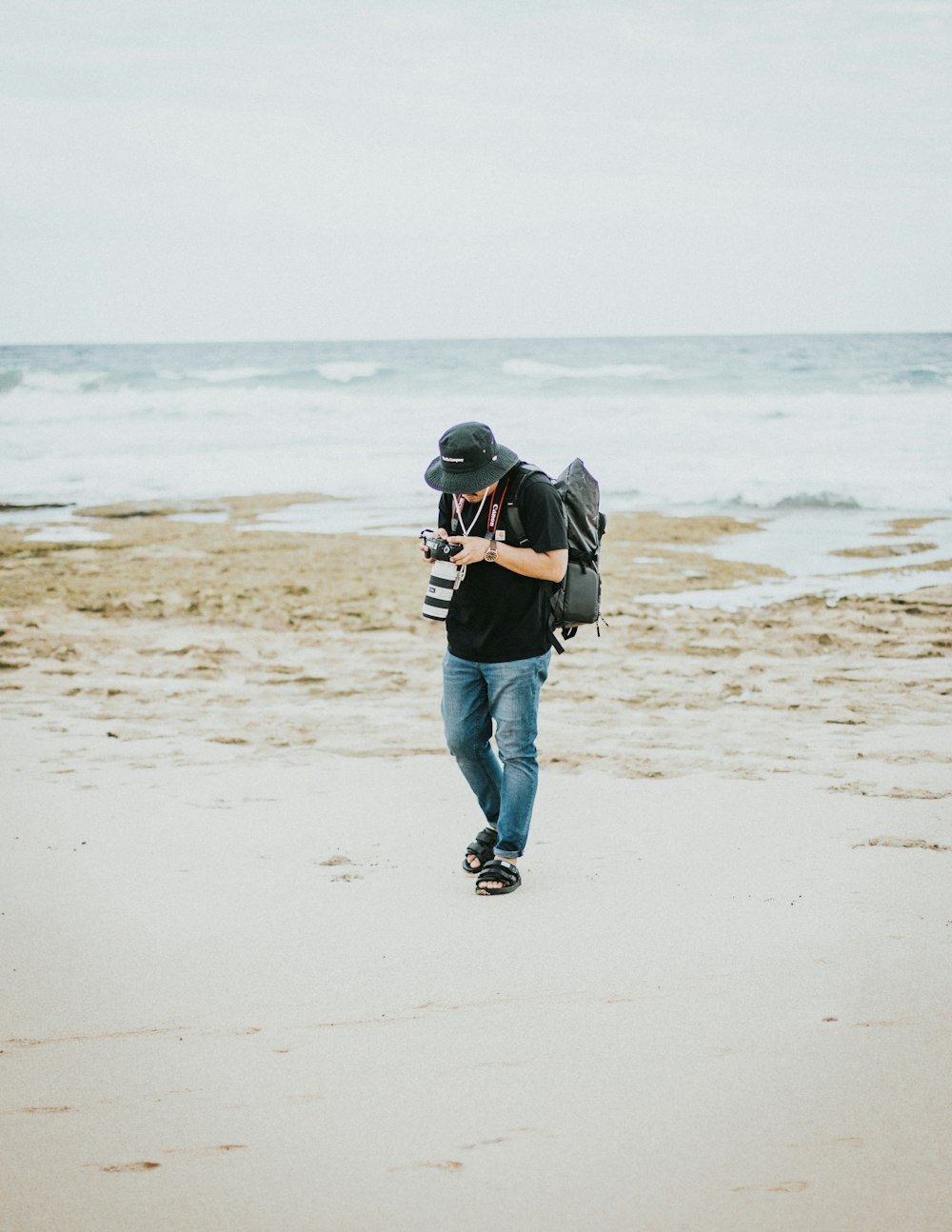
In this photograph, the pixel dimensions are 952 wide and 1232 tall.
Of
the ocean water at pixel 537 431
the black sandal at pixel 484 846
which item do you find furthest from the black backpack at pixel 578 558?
the ocean water at pixel 537 431

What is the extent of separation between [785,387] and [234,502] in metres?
22.7

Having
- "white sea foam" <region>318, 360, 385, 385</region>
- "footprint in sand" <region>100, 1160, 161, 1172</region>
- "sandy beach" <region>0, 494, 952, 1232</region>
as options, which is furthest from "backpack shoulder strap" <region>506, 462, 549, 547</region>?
"white sea foam" <region>318, 360, 385, 385</region>

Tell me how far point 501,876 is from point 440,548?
1184 millimetres

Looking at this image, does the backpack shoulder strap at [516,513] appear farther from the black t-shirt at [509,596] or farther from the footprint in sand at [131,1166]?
the footprint in sand at [131,1166]

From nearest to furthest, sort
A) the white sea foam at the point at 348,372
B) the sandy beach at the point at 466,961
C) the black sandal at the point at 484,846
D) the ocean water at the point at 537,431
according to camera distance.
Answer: the sandy beach at the point at 466,961
the black sandal at the point at 484,846
the ocean water at the point at 537,431
the white sea foam at the point at 348,372

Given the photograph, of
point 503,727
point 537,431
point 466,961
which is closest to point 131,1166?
point 466,961

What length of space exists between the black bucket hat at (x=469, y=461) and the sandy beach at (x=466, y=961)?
1.45 metres

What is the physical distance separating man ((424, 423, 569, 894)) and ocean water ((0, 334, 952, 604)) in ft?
24.3

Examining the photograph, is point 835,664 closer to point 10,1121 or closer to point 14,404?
point 10,1121

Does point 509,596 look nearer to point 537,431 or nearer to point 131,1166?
point 131,1166

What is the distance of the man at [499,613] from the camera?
3.56 m

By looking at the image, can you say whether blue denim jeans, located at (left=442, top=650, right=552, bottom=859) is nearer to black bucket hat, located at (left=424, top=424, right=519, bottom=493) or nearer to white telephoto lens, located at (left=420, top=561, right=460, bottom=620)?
white telephoto lens, located at (left=420, top=561, right=460, bottom=620)

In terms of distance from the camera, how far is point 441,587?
3.62 m

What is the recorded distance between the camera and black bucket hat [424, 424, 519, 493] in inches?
139
